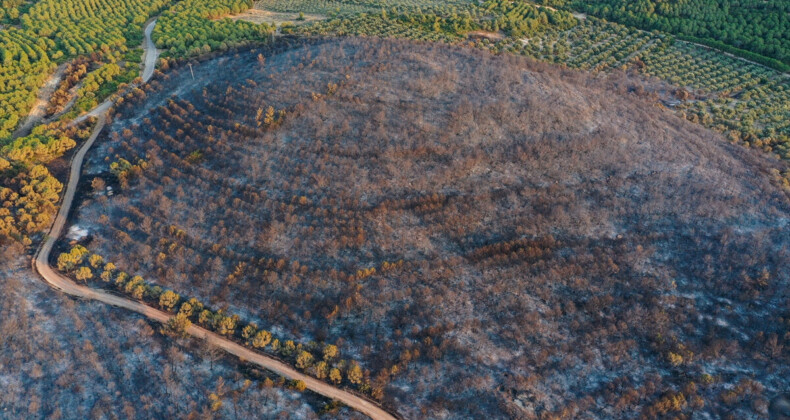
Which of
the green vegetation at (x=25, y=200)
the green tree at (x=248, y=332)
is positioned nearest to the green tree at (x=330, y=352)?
the green tree at (x=248, y=332)

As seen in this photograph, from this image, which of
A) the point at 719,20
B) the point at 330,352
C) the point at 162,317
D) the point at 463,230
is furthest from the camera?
the point at 719,20

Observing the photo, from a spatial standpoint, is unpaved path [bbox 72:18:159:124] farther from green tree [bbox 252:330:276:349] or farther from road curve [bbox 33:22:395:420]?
green tree [bbox 252:330:276:349]

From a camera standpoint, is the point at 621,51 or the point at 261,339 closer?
the point at 261,339

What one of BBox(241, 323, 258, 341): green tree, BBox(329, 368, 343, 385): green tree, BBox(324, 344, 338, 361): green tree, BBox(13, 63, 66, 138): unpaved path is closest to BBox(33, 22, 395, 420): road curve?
BBox(329, 368, 343, 385): green tree

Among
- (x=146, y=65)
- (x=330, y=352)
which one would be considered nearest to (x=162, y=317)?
(x=330, y=352)

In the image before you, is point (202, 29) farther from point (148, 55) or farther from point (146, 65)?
point (146, 65)

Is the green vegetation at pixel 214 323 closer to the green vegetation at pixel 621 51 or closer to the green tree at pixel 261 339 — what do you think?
the green tree at pixel 261 339
